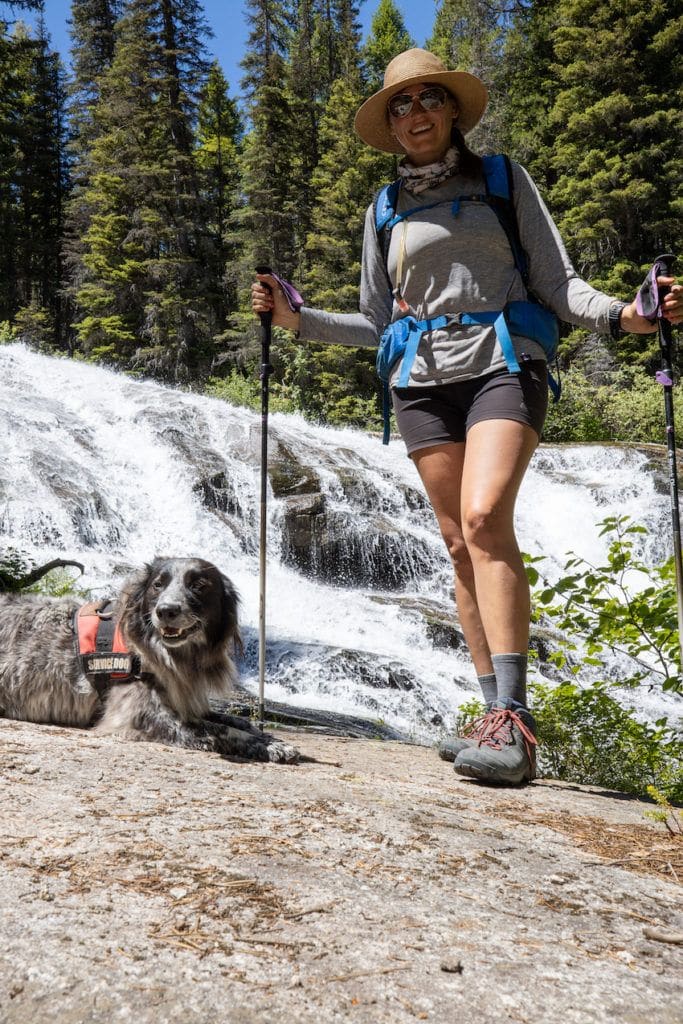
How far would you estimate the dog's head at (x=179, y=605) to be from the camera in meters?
3.29

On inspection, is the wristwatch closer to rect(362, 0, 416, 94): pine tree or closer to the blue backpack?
the blue backpack

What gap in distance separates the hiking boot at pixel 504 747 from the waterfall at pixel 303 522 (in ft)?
11.7

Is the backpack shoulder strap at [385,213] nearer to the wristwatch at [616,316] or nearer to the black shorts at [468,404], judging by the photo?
the black shorts at [468,404]

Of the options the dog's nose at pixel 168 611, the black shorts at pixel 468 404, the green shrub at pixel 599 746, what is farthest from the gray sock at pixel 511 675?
the dog's nose at pixel 168 611

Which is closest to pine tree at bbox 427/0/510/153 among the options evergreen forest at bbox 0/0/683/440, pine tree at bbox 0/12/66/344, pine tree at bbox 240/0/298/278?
evergreen forest at bbox 0/0/683/440

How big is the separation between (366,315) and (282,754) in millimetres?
1857

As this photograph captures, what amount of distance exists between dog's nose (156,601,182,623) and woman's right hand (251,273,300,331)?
4.20 feet

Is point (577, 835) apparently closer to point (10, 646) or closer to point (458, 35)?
point (10, 646)

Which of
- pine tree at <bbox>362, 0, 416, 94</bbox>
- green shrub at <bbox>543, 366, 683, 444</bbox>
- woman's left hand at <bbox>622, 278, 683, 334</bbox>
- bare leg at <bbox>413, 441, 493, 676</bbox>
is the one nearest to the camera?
woman's left hand at <bbox>622, 278, 683, 334</bbox>

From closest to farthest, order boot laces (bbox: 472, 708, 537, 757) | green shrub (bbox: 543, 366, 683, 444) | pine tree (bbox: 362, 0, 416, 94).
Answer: boot laces (bbox: 472, 708, 537, 757) → green shrub (bbox: 543, 366, 683, 444) → pine tree (bbox: 362, 0, 416, 94)

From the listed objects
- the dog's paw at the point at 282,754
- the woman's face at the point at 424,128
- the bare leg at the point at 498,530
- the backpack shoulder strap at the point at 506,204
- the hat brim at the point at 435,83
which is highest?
the hat brim at the point at 435,83

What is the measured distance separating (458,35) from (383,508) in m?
23.2

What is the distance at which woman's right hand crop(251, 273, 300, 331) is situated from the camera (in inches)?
137

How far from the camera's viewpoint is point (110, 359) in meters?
27.9
